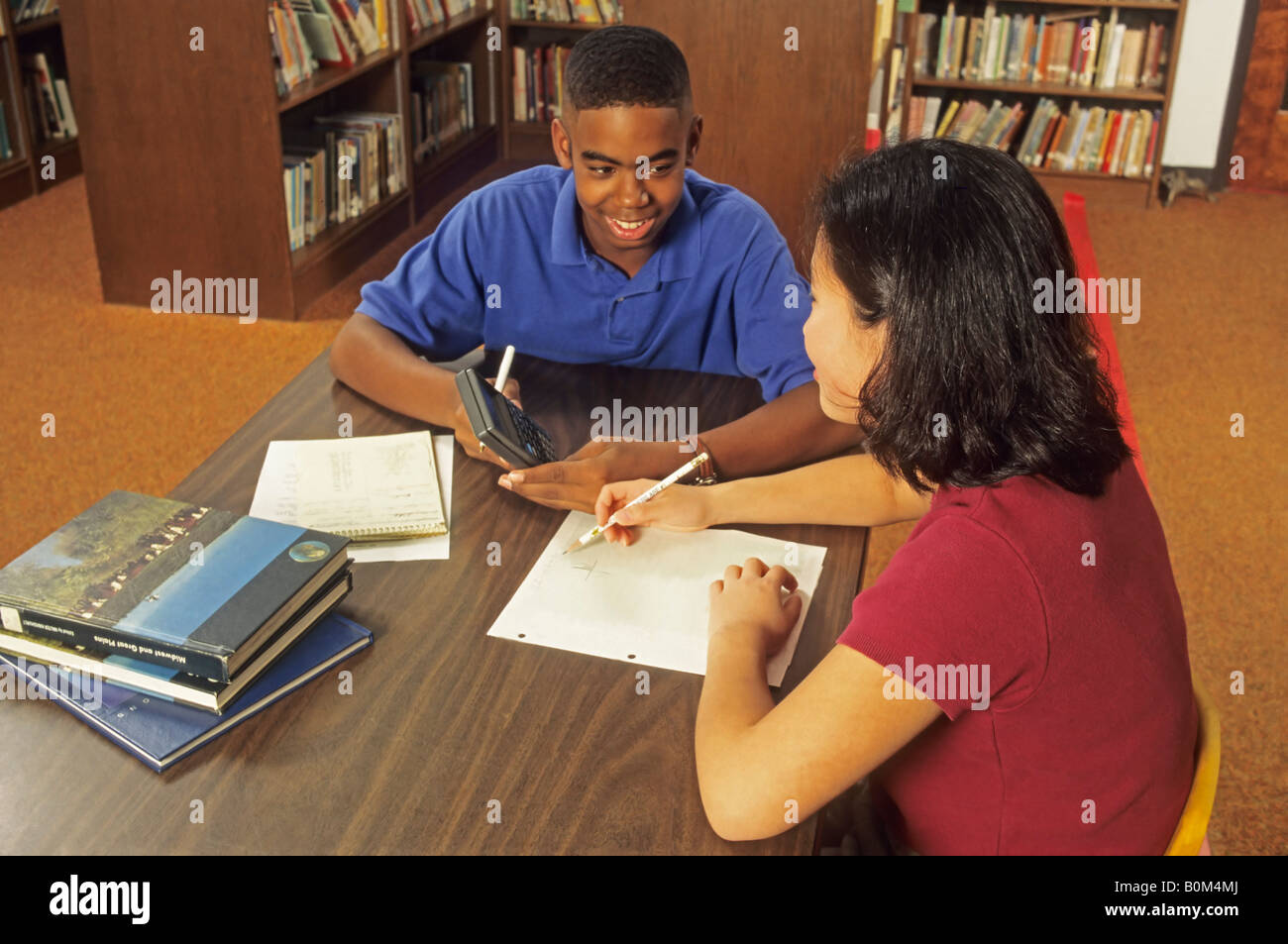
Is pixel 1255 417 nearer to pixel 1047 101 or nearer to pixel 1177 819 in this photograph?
pixel 1047 101

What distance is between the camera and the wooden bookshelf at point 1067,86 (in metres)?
4.43

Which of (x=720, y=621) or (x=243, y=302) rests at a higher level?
(x=720, y=621)

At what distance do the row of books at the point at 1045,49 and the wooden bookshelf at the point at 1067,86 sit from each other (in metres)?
0.03

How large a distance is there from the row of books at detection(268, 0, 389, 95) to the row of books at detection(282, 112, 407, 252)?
22cm


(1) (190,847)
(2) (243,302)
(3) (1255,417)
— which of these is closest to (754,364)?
(1) (190,847)

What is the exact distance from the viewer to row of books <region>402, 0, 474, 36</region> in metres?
4.16

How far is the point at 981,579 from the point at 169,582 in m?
0.67

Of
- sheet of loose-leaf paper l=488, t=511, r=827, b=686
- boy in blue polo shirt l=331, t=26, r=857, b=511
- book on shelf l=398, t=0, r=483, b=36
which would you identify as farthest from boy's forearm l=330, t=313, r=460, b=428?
book on shelf l=398, t=0, r=483, b=36

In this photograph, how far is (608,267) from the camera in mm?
1673

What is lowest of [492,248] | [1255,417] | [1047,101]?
[1255,417]

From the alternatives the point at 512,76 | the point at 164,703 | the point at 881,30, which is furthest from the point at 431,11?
the point at 164,703

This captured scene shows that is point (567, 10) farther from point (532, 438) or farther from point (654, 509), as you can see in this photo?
point (654, 509)
